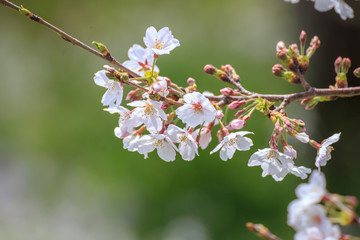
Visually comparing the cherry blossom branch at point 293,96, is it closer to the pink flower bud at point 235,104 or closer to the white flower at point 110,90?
the pink flower bud at point 235,104

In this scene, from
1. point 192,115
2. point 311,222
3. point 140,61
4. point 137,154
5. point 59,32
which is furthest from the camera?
Answer: point 137,154

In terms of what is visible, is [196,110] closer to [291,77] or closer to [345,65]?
[291,77]

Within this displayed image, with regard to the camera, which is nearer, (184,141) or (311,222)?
(311,222)

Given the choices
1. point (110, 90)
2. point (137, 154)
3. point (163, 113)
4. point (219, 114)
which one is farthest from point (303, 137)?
point (137, 154)

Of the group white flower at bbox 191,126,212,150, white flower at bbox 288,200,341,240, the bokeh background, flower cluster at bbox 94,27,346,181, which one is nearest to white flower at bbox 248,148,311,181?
flower cluster at bbox 94,27,346,181

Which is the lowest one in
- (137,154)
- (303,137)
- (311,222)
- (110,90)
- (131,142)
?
(311,222)

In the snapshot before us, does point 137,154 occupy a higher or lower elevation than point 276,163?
higher
